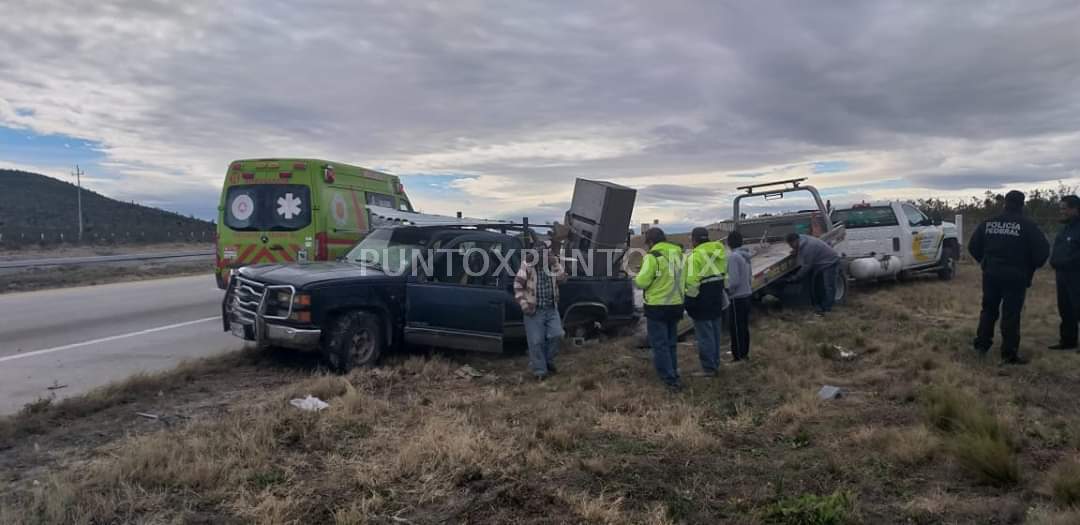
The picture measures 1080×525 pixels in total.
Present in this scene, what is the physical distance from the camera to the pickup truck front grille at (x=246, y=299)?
757 centimetres

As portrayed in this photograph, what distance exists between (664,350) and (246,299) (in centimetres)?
447

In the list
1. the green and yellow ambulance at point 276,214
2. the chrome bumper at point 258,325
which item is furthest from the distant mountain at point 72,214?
the chrome bumper at point 258,325

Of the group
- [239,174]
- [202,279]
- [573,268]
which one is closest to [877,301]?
[573,268]

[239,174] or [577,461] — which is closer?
[577,461]

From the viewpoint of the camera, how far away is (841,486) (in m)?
4.43

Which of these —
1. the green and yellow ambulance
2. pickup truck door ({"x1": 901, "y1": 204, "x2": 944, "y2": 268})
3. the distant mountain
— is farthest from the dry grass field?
the distant mountain

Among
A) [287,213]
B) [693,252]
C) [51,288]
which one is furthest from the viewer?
[51,288]

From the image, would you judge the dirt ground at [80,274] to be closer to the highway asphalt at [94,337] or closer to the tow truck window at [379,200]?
the highway asphalt at [94,337]

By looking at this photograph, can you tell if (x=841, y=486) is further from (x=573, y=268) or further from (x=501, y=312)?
(x=573, y=268)

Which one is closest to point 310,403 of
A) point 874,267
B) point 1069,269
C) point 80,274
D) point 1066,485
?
point 1066,485

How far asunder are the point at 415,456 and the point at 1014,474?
3.71 metres

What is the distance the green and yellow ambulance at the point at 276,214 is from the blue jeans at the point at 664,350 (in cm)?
570

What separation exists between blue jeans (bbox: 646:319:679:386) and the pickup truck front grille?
4.06 m

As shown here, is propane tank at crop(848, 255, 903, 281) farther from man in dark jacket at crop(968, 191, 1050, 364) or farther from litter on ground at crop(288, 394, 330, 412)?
litter on ground at crop(288, 394, 330, 412)
